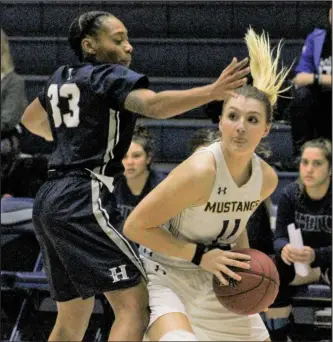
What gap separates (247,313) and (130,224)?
0.47 m

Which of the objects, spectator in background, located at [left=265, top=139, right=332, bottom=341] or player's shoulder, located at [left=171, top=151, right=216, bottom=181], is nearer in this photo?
player's shoulder, located at [left=171, top=151, right=216, bottom=181]

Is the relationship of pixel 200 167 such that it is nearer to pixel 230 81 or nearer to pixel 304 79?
pixel 230 81

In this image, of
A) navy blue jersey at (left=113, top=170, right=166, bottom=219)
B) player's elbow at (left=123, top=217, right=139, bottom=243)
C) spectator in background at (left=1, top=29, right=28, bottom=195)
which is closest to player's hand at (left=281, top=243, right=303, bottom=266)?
navy blue jersey at (left=113, top=170, right=166, bottom=219)

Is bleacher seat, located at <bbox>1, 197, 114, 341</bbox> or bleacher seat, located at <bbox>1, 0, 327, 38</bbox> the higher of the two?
bleacher seat, located at <bbox>1, 0, 327, 38</bbox>

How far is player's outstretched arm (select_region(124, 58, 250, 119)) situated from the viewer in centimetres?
232

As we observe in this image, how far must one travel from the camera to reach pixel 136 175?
13.0 feet

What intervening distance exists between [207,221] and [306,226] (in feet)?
4.59

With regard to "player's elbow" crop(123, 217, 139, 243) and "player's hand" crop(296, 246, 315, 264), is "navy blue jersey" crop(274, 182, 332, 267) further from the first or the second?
"player's elbow" crop(123, 217, 139, 243)

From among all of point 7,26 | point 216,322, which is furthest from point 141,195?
point 7,26

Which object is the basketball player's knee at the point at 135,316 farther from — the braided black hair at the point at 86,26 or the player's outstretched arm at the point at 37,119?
the braided black hair at the point at 86,26

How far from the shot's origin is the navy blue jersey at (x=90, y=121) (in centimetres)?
272

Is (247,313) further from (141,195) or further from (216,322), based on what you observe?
(141,195)

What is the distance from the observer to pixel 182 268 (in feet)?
8.80

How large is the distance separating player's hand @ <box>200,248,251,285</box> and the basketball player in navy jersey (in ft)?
0.82
